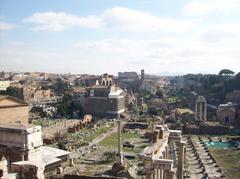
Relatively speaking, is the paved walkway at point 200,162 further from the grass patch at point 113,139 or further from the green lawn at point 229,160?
the grass patch at point 113,139

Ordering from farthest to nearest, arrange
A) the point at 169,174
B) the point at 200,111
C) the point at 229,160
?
1. the point at 200,111
2. the point at 229,160
3. the point at 169,174

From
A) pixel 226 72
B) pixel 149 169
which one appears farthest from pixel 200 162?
pixel 226 72

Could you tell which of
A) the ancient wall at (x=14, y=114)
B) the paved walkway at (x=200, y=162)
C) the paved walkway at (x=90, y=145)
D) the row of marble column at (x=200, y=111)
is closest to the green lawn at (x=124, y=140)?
the paved walkway at (x=90, y=145)

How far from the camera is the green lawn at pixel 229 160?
100 feet

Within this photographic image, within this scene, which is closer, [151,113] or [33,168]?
[33,168]

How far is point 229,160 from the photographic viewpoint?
35.2 meters

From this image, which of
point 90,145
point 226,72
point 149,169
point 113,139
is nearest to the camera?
point 149,169

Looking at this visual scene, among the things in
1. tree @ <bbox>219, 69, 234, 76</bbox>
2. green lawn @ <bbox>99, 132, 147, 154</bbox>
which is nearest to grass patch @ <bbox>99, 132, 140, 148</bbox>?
green lawn @ <bbox>99, 132, 147, 154</bbox>

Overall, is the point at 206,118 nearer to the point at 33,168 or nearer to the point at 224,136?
the point at 224,136

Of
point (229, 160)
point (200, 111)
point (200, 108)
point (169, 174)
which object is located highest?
Result: point (169, 174)

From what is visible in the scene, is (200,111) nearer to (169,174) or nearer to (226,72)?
(226,72)

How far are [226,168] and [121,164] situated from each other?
9694 millimetres

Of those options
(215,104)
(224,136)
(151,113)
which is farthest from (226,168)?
(215,104)

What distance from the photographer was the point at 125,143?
138 feet
